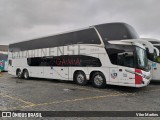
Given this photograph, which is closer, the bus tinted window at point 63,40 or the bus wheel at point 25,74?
the bus tinted window at point 63,40

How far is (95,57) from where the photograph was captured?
38.8 ft

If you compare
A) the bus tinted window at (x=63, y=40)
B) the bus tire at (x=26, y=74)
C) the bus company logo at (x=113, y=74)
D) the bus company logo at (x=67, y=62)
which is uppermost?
the bus tinted window at (x=63, y=40)

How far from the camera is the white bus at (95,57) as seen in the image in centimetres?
1037

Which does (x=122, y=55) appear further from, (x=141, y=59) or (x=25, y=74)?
(x=25, y=74)

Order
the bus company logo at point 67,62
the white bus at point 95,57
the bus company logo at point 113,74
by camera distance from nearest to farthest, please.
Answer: the white bus at point 95,57, the bus company logo at point 113,74, the bus company logo at point 67,62

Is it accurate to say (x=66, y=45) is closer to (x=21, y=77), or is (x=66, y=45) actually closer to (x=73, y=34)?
(x=73, y=34)

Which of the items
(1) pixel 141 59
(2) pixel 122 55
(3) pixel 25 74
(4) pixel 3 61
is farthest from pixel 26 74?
(4) pixel 3 61

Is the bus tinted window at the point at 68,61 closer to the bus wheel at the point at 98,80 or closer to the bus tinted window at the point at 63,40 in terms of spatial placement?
the bus wheel at the point at 98,80

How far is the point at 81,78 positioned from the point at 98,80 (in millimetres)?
1503

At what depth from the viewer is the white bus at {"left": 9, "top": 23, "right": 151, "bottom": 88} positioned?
10367 mm

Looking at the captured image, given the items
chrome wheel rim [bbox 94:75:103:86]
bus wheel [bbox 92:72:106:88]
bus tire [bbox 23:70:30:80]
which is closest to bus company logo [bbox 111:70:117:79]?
bus wheel [bbox 92:72:106:88]

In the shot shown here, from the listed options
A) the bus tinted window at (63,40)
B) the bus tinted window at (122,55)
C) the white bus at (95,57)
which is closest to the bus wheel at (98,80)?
the white bus at (95,57)

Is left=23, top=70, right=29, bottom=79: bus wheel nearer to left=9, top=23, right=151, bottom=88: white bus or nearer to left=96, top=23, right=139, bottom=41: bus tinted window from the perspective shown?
left=9, top=23, right=151, bottom=88: white bus

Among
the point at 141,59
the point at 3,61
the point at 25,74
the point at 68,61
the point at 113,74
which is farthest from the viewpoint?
the point at 3,61
